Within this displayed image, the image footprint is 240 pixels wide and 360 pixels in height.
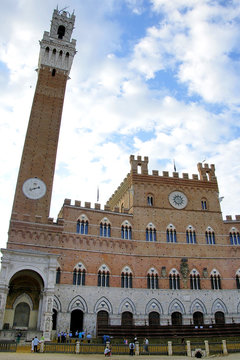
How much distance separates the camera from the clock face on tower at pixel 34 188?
31.3 meters

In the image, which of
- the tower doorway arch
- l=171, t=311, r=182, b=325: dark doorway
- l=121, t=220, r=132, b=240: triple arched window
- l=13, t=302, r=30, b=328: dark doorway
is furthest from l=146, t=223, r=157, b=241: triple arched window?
l=13, t=302, r=30, b=328: dark doorway

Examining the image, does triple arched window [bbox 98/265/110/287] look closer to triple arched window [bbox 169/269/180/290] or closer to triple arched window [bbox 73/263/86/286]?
triple arched window [bbox 73/263/86/286]

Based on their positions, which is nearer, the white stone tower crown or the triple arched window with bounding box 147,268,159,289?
the triple arched window with bounding box 147,268,159,289

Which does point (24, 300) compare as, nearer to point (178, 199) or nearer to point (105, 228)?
point (105, 228)

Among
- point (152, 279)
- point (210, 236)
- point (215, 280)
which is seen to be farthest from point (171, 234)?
point (215, 280)

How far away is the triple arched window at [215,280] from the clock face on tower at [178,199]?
8.37 metres

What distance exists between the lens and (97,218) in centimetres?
3397

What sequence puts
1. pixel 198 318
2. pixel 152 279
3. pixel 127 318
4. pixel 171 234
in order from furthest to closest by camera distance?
pixel 171 234 < pixel 152 279 < pixel 198 318 < pixel 127 318

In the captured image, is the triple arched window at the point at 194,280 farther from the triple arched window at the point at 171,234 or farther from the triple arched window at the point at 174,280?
the triple arched window at the point at 171,234

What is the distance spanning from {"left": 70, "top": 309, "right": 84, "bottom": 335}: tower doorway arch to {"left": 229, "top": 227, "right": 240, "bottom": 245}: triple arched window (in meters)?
19.6

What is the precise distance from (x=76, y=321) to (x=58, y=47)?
33.4 m

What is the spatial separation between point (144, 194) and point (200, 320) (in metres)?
15.1

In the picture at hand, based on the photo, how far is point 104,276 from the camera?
31781 mm

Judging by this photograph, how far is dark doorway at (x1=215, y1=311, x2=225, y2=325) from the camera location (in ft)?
108
